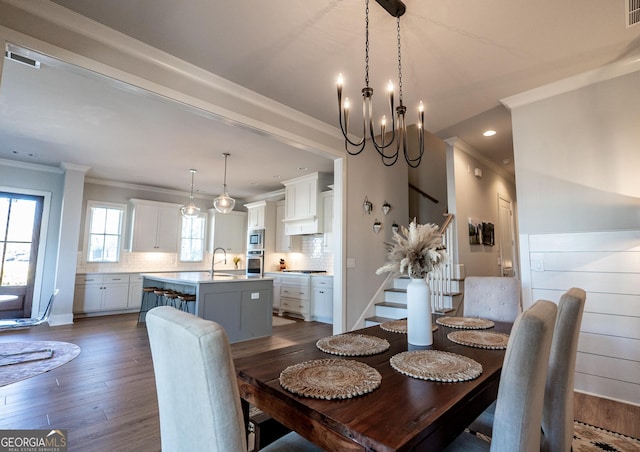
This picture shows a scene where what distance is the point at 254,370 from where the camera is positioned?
130 cm

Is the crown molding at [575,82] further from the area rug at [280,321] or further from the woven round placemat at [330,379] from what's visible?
the area rug at [280,321]

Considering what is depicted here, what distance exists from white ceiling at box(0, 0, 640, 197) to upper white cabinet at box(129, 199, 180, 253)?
2.61 metres

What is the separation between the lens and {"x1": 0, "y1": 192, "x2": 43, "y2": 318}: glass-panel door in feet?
17.7

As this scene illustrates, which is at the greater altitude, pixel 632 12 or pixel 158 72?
pixel 632 12

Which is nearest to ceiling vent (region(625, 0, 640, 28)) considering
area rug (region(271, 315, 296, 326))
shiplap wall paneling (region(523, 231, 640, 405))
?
shiplap wall paneling (region(523, 231, 640, 405))

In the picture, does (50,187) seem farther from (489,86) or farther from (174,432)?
(489,86)

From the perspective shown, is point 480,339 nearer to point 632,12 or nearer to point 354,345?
point 354,345

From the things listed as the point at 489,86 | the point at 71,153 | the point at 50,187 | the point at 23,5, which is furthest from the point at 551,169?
the point at 50,187

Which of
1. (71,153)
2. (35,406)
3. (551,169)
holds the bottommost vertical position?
(35,406)

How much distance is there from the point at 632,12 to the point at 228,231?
7.89 m

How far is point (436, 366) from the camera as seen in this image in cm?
132

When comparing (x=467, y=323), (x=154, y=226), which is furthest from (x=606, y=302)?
(x=154, y=226)

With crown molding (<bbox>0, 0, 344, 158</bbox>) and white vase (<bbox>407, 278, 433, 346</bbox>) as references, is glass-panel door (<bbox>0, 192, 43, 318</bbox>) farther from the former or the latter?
white vase (<bbox>407, 278, 433, 346</bbox>)

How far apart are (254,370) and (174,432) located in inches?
16.0
